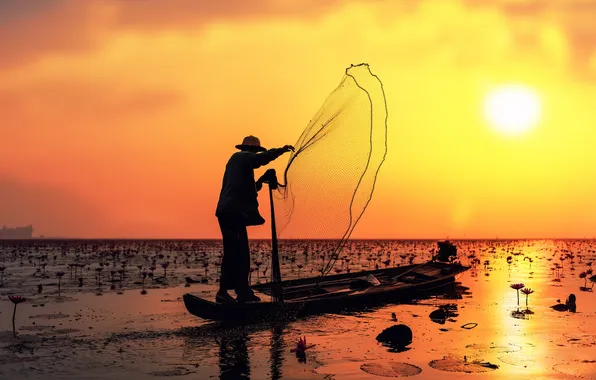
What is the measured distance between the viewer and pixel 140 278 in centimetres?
2750

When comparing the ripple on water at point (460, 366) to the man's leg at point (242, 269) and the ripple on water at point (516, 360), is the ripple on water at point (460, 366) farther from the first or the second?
the man's leg at point (242, 269)

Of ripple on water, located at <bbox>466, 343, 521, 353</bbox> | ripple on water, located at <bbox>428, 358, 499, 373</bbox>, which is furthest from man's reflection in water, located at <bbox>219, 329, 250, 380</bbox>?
ripple on water, located at <bbox>466, 343, 521, 353</bbox>

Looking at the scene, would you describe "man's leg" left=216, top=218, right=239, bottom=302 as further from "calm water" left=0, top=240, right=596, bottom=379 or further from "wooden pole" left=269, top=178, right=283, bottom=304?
"calm water" left=0, top=240, right=596, bottom=379

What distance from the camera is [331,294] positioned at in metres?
15.5

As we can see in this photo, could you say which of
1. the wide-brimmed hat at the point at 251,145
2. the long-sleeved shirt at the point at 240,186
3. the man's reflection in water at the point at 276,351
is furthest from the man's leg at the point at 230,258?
the wide-brimmed hat at the point at 251,145

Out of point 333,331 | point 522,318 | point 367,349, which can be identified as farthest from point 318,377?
point 522,318

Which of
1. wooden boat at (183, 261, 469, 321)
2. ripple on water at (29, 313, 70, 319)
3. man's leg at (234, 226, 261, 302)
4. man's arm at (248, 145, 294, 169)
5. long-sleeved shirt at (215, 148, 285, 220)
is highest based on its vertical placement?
man's arm at (248, 145, 294, 169)

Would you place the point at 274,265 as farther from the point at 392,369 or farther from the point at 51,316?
the point at 51,316

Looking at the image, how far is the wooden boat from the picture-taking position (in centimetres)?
1168

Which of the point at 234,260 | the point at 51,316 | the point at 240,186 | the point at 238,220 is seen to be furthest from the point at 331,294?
the point at 51,316

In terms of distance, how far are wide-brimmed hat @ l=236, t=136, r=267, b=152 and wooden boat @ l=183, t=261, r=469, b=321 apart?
3.20m

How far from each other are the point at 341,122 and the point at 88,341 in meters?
6.84

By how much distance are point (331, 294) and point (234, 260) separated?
14.4 ft

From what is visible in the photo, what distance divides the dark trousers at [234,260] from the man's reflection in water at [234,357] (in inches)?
45.8
